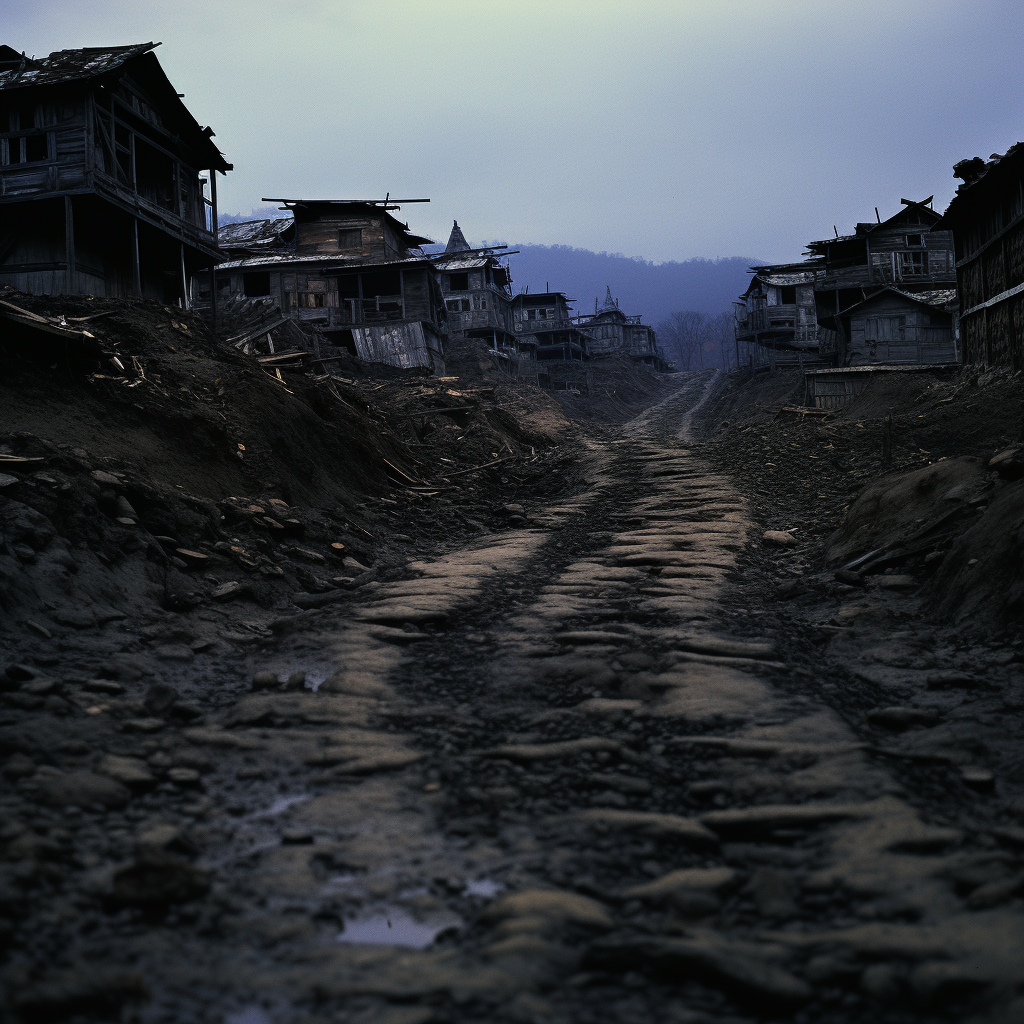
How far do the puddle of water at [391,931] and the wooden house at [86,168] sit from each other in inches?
686

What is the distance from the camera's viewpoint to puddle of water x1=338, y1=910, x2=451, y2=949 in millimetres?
2166

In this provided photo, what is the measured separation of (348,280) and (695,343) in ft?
259

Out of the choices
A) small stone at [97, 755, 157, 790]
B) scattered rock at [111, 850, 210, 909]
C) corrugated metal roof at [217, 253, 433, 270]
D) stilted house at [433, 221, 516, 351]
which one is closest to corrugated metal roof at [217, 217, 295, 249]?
corrugated metal roof at [217, 253, 433, 270]

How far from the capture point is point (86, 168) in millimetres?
16891

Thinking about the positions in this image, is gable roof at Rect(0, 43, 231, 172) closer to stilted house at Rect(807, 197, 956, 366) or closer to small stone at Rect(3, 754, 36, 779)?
small stone at Rect(3, 754, 36, 779)

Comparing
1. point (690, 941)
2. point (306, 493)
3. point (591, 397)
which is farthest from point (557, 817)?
point (591, 397)

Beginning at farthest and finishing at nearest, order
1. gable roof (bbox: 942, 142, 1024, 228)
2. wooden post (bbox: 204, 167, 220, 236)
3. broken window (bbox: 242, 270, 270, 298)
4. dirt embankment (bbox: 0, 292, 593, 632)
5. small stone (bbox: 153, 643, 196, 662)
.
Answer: broken window (bbox: 242, 270, 270, 298) < wooden post (bbox: 204, 167, 220, 236) < gable roof (bbox: 942, 142, 1024, 228) < dirt embankment (bbox: 0, 292, 593, 632) < small stone (bbox: 153, 643, 196, 662)

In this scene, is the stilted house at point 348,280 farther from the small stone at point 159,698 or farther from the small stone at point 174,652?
the small stone at point 159,698

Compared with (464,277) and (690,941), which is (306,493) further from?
(464,277)

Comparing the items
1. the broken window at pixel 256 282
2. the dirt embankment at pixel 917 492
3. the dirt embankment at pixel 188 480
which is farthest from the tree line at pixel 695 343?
the dirt embankment at pixel 188 480

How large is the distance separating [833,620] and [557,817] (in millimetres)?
3210

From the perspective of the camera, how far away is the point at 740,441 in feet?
56.0

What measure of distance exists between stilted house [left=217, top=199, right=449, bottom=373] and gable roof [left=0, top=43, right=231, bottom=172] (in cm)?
1008

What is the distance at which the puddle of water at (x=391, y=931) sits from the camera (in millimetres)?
2166
